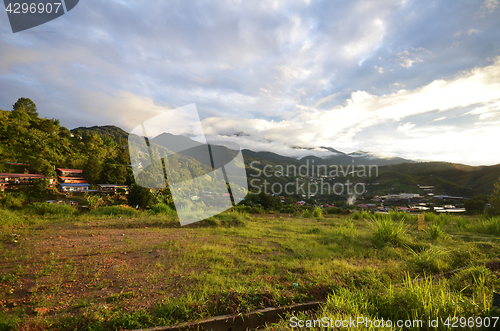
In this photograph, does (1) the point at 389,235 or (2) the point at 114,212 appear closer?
(1) the point at 389,235

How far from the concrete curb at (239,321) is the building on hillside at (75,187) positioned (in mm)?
17673

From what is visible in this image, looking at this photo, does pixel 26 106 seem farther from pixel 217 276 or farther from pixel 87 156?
pixel 217 276

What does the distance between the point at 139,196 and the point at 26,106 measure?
3623 cm

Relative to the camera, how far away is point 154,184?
342 inches

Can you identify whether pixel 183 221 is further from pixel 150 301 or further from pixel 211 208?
pixel 150 301

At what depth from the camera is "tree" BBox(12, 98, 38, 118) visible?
29875mm

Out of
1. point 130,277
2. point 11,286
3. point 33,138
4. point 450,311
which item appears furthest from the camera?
point 33,138

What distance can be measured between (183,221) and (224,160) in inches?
144

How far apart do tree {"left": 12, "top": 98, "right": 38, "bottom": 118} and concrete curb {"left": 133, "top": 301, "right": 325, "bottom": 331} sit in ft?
147

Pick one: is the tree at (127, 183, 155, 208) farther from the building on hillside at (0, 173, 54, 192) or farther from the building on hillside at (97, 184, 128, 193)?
the building on hillside at (0, 173, 54, 192)

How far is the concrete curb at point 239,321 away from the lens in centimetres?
241

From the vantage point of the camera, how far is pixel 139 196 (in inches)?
535

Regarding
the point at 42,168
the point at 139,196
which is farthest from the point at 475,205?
the point at 42,168

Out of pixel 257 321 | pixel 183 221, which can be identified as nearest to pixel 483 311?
pixel 257 321
